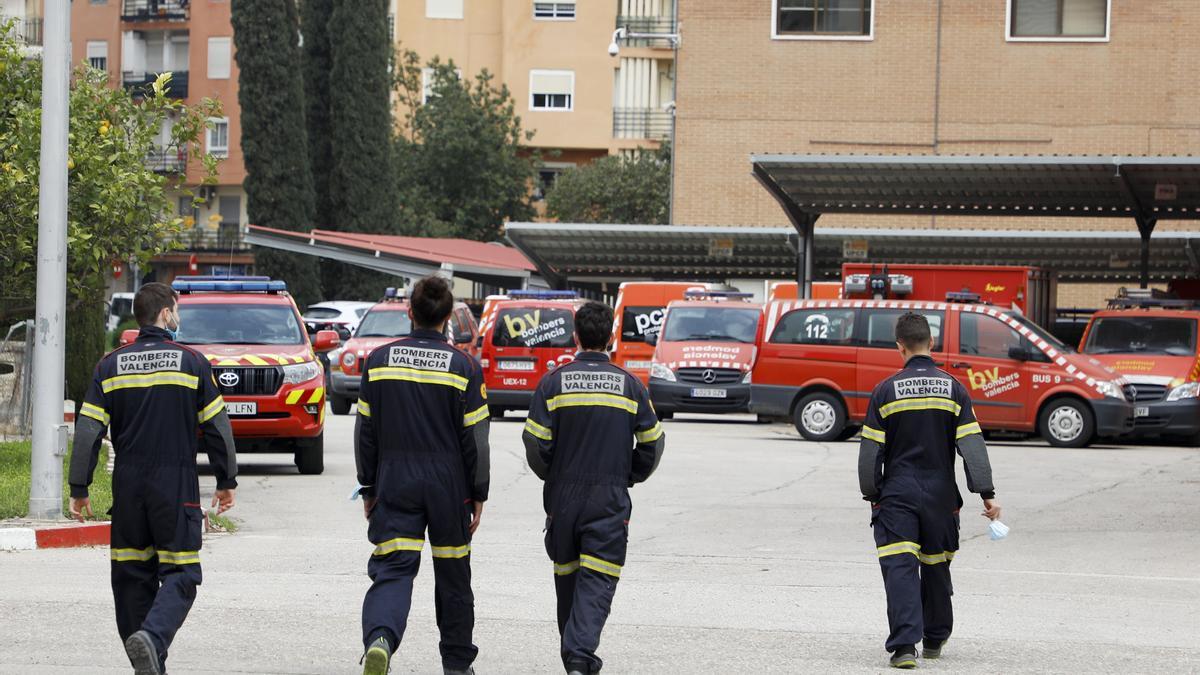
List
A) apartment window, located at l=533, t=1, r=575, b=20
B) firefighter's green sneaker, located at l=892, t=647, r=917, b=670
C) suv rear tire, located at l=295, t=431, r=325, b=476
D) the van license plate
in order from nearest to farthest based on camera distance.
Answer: firefighter's green sneaker, located at l=892, t=647, r=917, b=670 < the van license plate < suv rear tire, located at l=295, t=431, r=325, b=476 < apartment window, located at l=533, t=1, r=575, b=20

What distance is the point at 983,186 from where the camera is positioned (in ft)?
102

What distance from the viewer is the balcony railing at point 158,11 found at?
2741 inches

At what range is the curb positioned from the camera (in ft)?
39.8

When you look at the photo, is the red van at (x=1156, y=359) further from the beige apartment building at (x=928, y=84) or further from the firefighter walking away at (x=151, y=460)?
the firefighter walking away at (x=151, y=460)

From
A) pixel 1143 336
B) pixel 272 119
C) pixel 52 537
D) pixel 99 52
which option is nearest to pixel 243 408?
pixel 52 537

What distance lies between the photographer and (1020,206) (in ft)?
109

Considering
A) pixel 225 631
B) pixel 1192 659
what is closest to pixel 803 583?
pixel 1192 659

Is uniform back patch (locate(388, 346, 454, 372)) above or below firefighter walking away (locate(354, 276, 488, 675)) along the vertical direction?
above

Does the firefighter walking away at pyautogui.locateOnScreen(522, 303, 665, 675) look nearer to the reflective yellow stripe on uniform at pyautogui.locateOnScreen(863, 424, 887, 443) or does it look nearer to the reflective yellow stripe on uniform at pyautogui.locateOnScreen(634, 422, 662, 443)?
the reflective yellow stripe on uniform at pyautogui.locateOnScreen(634, 422, 662, 443)

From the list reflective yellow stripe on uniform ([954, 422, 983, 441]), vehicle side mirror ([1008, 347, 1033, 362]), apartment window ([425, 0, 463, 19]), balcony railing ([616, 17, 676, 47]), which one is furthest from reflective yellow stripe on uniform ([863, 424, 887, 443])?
apartment window ([425, 0, 463, 19])

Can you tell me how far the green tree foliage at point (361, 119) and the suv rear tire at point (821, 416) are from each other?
34.7 m

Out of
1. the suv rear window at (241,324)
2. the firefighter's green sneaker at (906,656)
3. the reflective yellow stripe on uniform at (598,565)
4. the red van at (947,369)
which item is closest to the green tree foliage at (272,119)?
the red van at (947,369)

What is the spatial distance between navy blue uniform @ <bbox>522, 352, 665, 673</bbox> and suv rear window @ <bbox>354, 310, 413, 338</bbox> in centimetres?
2121

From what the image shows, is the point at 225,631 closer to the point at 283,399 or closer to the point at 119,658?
the point at 119,658
